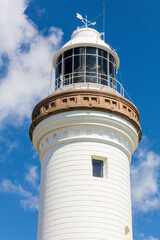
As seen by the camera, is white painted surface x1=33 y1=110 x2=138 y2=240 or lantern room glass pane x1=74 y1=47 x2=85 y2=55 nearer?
white painted surface x1=33 y1=110 x2=138 y2=240

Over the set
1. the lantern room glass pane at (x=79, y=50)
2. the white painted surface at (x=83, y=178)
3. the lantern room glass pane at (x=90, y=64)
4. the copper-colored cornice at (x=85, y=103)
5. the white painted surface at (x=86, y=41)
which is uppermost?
the white painted surface at (x=86, y=41)

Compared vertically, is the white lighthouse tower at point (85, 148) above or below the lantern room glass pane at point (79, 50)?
below

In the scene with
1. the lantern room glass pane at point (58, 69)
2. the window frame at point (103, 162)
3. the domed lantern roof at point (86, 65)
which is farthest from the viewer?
the lantern room glass pane at point (58, 69)

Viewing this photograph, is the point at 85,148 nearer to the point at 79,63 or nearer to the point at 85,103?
the point at 85,103

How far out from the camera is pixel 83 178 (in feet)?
60.0

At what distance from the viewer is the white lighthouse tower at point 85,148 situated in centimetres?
1780

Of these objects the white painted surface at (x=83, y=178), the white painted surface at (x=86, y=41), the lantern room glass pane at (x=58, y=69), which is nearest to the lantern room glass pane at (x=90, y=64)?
the white painted surface at (x=86, y=41)

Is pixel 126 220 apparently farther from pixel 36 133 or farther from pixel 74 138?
pixel 36 133

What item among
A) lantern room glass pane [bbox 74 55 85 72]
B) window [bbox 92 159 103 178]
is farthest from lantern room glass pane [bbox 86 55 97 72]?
window [bbox 92 159 103 178]

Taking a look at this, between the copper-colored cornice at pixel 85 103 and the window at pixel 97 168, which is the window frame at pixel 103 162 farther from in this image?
the copper-colored cornice at pixel 85 103

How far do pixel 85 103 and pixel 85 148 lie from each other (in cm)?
190

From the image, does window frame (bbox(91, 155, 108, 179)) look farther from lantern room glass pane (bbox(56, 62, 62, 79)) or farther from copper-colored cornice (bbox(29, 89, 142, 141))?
lantern room glass pane (bbox(56, 62, 62, 79))

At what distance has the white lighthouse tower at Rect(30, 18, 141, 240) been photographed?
17.8 m

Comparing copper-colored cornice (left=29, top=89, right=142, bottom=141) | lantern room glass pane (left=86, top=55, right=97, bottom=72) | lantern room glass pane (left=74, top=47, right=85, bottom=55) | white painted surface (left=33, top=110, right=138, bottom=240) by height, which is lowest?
white painted surface (left=33, top=110, right=138, bottom=240)
